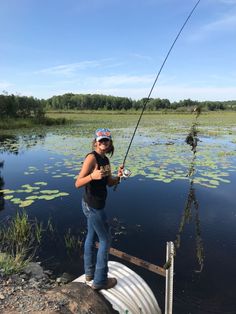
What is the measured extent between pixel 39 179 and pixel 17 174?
1.43 meters

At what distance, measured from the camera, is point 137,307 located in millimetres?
3613

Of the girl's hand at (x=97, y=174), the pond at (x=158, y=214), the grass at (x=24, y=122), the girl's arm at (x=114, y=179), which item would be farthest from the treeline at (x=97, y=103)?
the girl's hand at (x=97, y=174)

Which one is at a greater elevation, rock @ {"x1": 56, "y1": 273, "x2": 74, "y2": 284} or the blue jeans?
the blue jeans

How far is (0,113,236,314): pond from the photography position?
15.8ft

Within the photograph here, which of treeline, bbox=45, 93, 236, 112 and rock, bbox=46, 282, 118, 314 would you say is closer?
rock, bbox=46, 282, 118, 314

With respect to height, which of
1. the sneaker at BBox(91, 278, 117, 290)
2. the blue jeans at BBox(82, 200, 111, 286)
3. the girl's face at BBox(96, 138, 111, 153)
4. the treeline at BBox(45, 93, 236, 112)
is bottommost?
the treeline at BBox(45, 93, 236, 112)

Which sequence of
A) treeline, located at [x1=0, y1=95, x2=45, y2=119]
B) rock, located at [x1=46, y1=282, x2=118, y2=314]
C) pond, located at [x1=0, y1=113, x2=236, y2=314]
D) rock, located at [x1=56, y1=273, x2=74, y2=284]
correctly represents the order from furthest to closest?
treeline, located at [x1=0, y1=95, x2=45, y2=119], rock, located at [x1=56, y1=273, x2=74, y2=284], pond, located at [x1=0, y1=113, x2=236, y2=314], rock, located at [x1=46, y1=282, x2=118, y2=314]

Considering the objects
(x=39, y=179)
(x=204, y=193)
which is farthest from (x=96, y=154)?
(x=39, y=179)

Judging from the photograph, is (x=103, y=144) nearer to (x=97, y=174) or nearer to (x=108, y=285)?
(x=97, y=174)

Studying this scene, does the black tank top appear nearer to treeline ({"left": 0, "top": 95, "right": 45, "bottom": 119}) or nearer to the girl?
the girl

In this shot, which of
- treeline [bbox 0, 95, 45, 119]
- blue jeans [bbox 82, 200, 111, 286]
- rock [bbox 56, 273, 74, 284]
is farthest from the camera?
treeline [bbox 0, 95, 45, 119]

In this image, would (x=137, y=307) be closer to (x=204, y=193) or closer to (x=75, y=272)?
(x=75, y=272)

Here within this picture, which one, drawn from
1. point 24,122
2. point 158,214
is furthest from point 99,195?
Result: point 24,122

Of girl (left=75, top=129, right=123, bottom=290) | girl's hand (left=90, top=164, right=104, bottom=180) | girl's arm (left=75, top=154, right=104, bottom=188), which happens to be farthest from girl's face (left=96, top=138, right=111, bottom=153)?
girl's hand (left=90, top=164, right=104, bottom=180)
